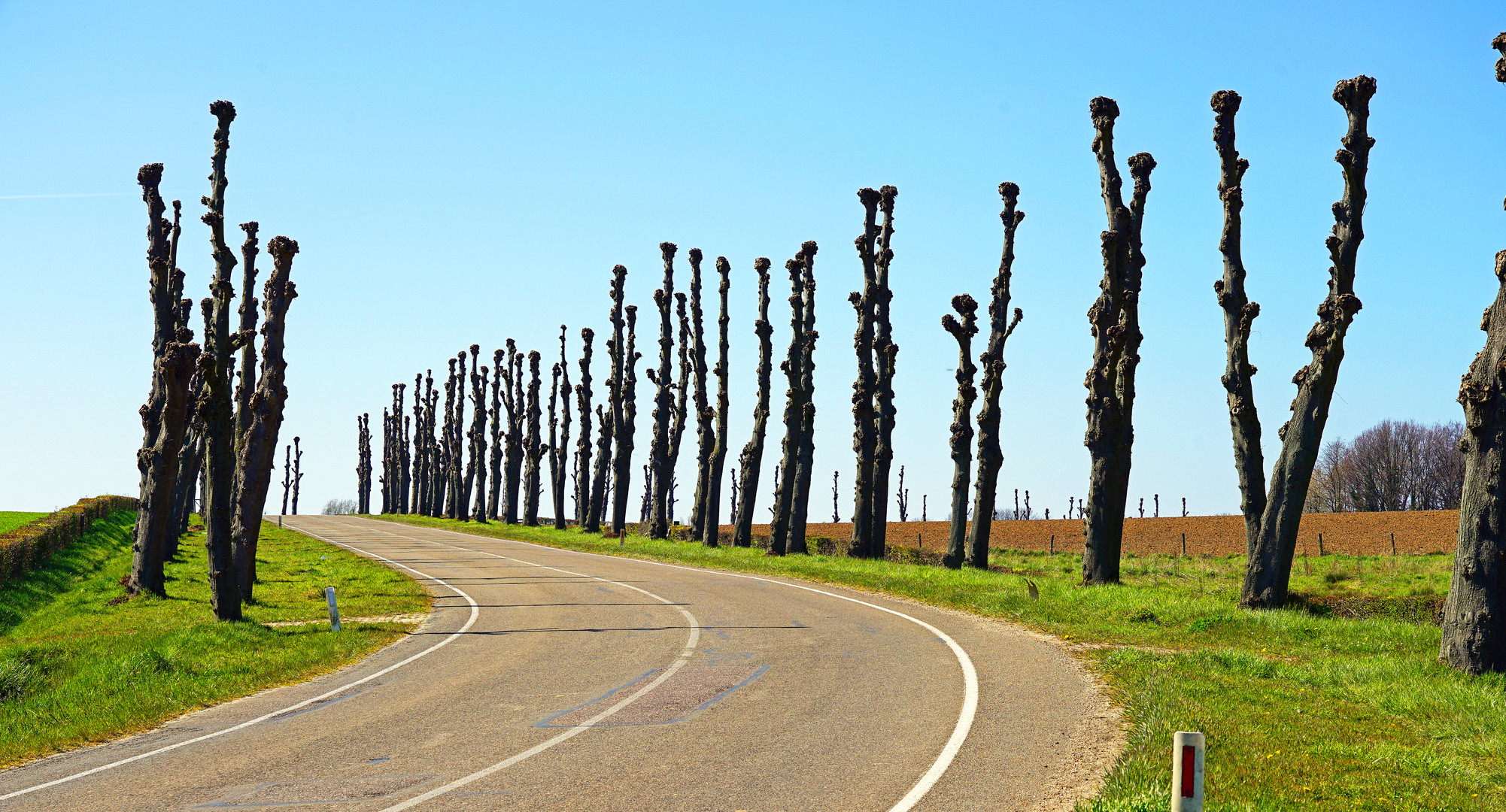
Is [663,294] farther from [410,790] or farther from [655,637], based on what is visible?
[410,790]

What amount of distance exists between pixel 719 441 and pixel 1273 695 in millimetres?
34005

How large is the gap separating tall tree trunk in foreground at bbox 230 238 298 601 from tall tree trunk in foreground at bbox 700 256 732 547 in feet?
72.3

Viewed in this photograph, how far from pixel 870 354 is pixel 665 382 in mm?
16148

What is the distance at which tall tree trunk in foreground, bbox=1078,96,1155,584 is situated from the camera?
24.8m

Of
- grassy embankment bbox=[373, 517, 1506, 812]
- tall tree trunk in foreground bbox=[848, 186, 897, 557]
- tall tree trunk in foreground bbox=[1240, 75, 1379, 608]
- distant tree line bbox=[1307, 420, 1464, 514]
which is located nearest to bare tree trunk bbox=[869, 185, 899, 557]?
tall tree trunk in foreground bbox=[848, 186, 897, 557]

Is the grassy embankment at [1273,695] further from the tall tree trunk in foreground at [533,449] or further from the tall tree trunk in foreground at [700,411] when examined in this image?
the tall tree trunk in foreground at [533,449]

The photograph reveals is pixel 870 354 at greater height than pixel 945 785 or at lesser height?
greater

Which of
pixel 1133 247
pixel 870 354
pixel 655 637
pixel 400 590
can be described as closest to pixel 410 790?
pixel 655 637

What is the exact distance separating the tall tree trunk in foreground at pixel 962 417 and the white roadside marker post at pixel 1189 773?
26120 millimetres

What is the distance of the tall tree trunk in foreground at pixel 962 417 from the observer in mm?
32594

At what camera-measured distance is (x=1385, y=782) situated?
8.90 m

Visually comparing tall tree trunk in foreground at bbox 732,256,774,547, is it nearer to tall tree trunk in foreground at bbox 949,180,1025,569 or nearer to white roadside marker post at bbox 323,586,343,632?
tall tree trunk in foreground at bbox 949,180,1025,569

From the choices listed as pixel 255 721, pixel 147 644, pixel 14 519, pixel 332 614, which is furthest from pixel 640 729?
pixel 14 519

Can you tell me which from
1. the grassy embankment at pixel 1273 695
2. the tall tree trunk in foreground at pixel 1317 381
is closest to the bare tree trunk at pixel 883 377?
the grassy embankment at pixel 1273 695
